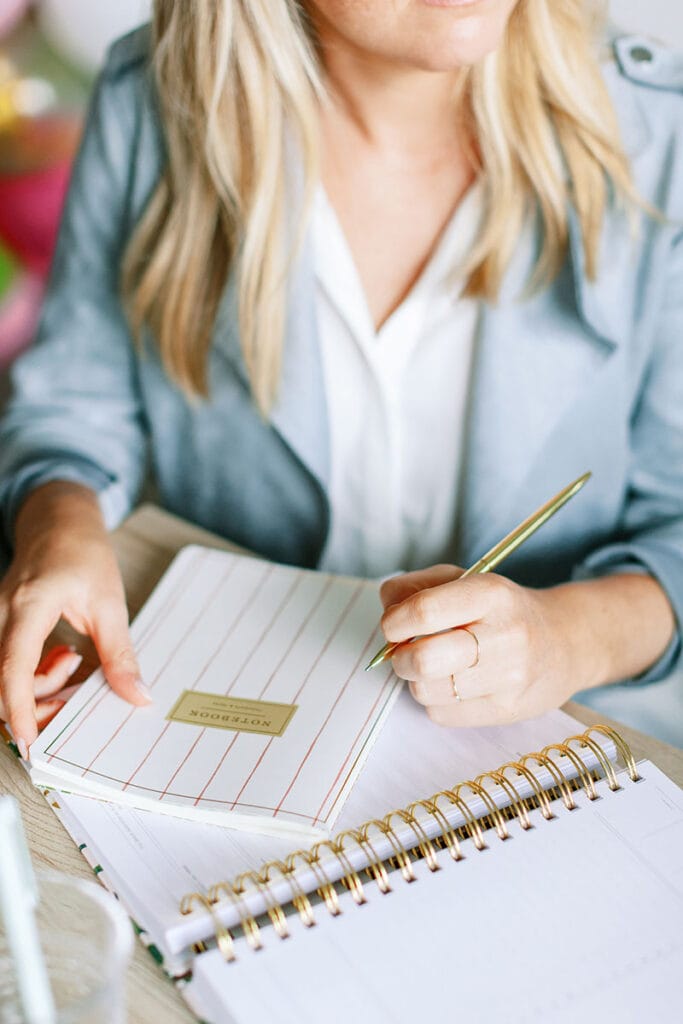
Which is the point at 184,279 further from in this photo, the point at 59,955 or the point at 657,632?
the point at 59,955

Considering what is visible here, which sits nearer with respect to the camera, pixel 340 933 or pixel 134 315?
pixel 340 933

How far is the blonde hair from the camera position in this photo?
0.92 meters

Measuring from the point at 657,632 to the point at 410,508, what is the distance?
32 cm

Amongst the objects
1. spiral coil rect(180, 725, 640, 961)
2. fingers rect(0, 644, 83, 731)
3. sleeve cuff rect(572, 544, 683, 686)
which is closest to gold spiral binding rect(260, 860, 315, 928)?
spiral coil rect(180, 725, 640, 961)

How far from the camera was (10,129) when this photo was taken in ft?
5.92

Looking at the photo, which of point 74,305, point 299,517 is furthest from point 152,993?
point 74,305

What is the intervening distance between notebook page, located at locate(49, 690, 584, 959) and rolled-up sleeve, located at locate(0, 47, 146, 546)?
17.8 inches

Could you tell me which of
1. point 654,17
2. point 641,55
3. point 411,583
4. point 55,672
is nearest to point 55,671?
point 55,672

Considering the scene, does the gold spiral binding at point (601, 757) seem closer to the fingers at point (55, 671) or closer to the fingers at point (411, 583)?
the fingers at point (411, 583)

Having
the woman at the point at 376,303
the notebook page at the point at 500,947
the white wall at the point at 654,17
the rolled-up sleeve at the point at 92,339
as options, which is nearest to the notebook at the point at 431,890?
the notebook page at the point at 500,947

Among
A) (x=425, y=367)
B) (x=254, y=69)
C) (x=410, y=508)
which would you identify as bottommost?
(x=410, y=508)

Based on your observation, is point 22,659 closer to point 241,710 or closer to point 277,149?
point 241,710

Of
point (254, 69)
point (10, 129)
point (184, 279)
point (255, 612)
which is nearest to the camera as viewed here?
point (255, 612)

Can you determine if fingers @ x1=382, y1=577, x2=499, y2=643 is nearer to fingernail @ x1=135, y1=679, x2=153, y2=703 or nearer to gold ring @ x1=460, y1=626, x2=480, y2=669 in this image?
gold ring @ x1=460, y1=626, x2=480, y2=669
